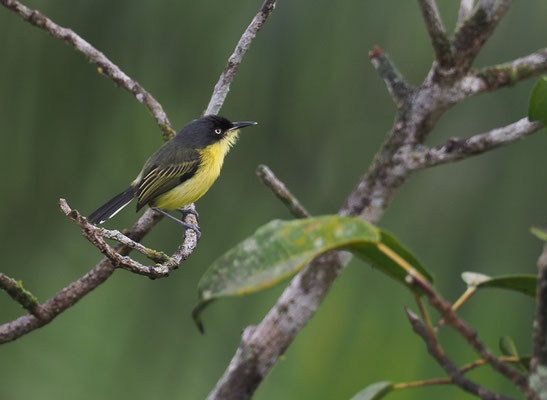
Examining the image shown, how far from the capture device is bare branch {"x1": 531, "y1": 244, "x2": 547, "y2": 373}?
476mm

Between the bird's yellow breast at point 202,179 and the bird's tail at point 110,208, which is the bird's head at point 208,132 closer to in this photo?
the bird's yellow breast at point 202,179

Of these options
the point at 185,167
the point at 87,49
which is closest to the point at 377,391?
the point at 87,49

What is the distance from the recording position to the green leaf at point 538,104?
0.63m

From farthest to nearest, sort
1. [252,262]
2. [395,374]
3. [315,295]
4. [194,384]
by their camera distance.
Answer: [194,384]
[395,374]
[315,295]
[252,262]

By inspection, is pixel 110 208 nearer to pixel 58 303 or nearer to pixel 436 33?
pixel 58 303

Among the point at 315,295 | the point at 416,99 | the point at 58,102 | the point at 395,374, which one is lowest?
the point at 395,374

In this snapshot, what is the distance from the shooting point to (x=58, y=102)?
1.46 m

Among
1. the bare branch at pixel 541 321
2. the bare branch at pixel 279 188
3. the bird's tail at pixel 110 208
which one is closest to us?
the bare branch at pixel 541 321

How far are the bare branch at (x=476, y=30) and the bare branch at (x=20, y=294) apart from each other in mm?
557

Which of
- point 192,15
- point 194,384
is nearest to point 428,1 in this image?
point 192,15

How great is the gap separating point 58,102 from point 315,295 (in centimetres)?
90

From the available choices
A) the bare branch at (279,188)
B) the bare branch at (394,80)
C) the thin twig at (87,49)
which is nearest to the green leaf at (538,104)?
the bare branch at (394,80)

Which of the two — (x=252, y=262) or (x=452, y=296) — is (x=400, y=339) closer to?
(x=452, y=296)

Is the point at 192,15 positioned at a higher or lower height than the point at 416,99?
higher
